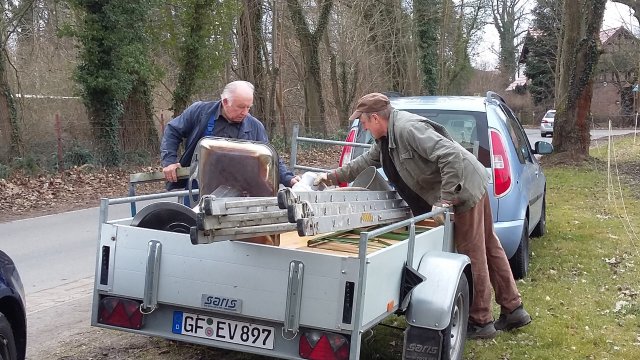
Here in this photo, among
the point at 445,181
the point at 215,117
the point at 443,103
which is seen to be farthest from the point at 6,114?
the point at 445,181

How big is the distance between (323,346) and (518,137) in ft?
Result: 16.8

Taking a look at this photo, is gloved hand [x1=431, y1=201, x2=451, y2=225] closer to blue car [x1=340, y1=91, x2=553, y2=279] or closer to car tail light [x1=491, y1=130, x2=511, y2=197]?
blue car [x1=340, y1=91, x2=553, y2=279]

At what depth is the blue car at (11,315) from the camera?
3.73 meters

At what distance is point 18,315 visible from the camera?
3979 millimetres

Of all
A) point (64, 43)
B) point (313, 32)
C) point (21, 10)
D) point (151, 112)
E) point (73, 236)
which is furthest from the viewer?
point (313, 32)

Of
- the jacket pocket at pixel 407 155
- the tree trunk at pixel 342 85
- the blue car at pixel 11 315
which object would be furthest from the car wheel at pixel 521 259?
the tree trunk at pixel 342 85

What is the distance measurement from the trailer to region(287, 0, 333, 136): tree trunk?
2519cm

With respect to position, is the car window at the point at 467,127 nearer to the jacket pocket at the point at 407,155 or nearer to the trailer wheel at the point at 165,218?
the jacket pocket at the point at 407,155

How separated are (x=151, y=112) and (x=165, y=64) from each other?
3441mm

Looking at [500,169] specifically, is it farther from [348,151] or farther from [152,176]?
→ [152,176]

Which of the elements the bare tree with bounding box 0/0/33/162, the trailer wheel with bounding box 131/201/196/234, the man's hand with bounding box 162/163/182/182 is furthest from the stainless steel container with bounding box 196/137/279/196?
the bare tree with bounding box 0/0/33/162

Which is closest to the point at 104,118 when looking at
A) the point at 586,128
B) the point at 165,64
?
the point at 165,64

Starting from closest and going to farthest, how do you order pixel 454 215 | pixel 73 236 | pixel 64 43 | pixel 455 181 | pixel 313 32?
pixel 455 181 < pixel 454 215 < pixel 73 236 < pixel 64 43 < pixel 313 32

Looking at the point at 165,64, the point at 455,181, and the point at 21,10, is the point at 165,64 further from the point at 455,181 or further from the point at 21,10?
the point at 455,181
